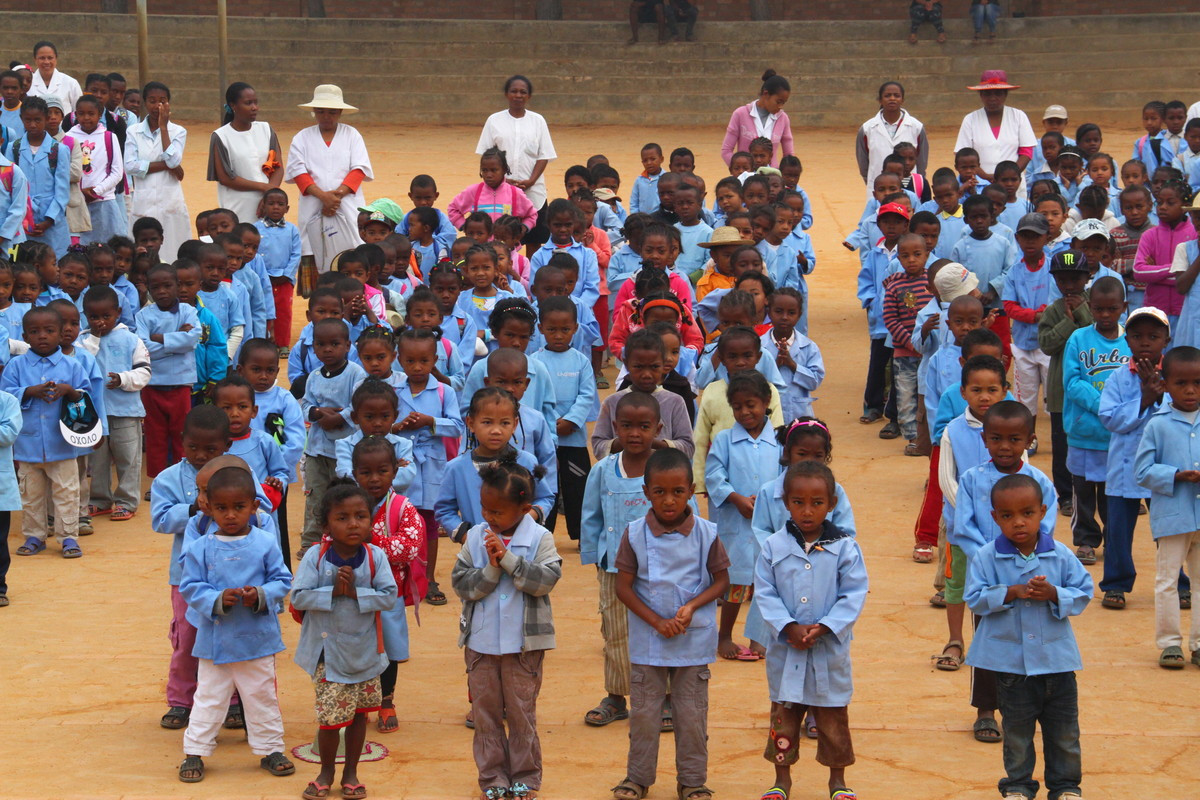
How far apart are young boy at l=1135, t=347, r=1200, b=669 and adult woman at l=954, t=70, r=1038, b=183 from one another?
6.55 m

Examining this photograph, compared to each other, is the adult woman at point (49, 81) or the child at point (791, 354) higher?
the adult woman at point (49, 81)

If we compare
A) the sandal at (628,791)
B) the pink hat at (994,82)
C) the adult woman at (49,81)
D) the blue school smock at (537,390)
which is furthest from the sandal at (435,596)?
the adult woman at (49,81)

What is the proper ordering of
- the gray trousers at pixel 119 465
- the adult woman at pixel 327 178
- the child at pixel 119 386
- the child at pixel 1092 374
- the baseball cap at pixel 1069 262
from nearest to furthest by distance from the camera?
the child at pixel 1092 374
the baseball cap at pixel 1069 262
the child at pixel 119 386
the gray trousers at pixel 119 465
the adult woman at pixel 327 178

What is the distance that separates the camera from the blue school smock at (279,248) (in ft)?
36.5

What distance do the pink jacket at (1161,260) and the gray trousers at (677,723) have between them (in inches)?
225

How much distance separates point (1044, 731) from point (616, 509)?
70.9 inches

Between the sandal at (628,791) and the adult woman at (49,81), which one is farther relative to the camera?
the adult woman at (49,81)

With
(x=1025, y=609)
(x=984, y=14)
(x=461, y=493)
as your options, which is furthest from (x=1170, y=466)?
(x=984, y=14)

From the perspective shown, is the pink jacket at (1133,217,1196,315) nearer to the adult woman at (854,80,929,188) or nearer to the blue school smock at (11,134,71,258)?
the adult woman at (854,80,929,188)

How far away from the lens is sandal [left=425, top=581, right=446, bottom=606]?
7543 millimetres

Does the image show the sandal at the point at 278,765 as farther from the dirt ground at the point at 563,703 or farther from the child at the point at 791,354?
the child at the point at 791,354

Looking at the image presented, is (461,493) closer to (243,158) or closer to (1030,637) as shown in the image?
(1030,637)

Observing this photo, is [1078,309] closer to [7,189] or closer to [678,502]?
[678,502]

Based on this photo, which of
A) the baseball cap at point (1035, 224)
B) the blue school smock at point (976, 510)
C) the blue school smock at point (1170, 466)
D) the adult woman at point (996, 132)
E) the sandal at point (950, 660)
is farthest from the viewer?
the adult woman at point (996, 132)
